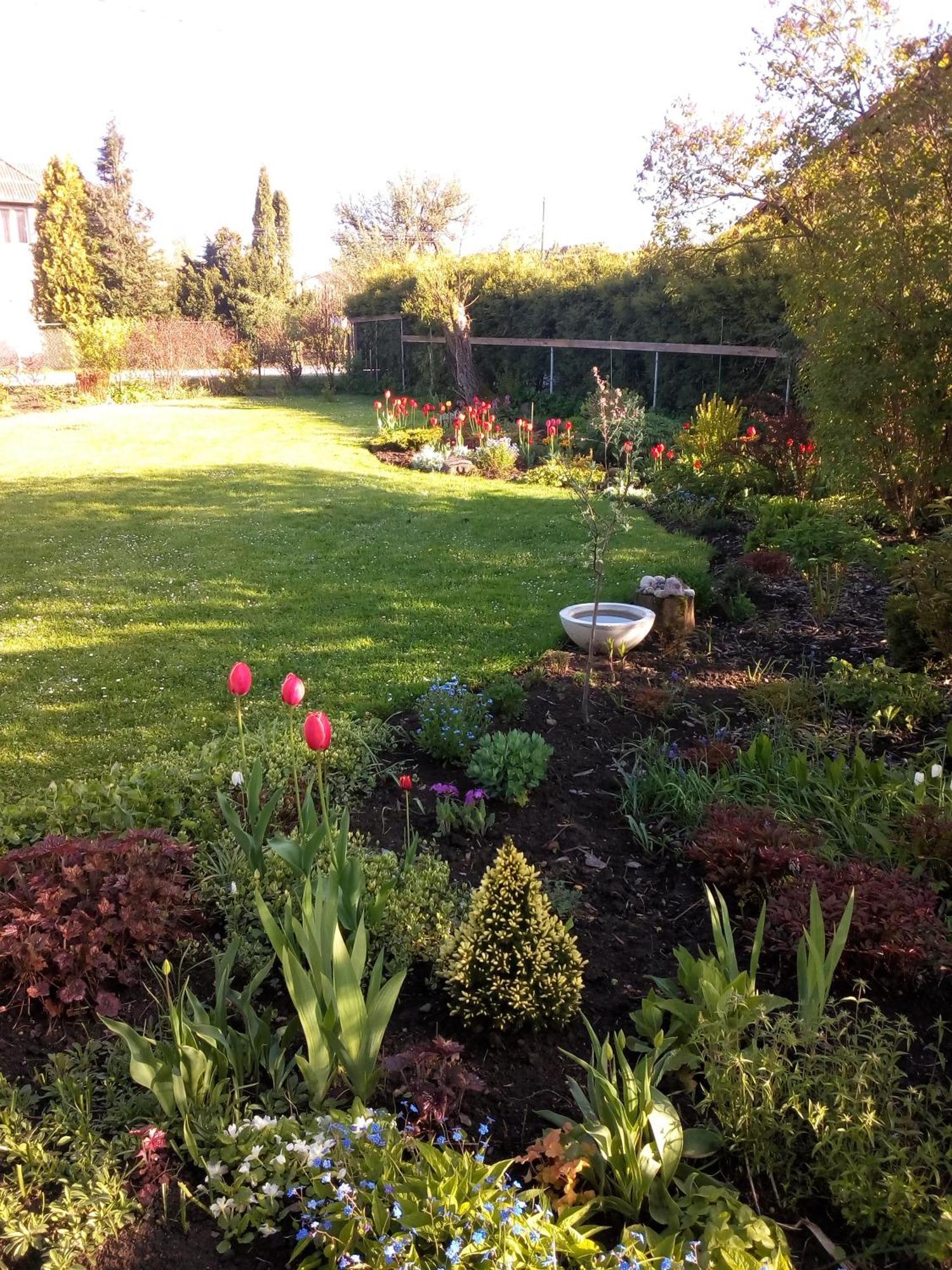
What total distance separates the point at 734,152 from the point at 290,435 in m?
7.78

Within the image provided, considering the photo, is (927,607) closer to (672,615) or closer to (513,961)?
(672,615)

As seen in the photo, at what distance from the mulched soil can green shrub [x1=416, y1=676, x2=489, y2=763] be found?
0.09 metres

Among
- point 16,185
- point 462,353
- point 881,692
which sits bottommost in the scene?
point 881,692

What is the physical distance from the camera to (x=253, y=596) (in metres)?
5.95

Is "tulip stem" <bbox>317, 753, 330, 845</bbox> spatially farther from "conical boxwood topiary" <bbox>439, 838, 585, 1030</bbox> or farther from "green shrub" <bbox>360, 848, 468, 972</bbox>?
"conical boxwood topiary" <bbox>439, 838, 585, 1030</bbox>

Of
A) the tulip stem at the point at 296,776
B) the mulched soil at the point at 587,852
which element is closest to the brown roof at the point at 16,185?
the mulched soil at the point at 587,852

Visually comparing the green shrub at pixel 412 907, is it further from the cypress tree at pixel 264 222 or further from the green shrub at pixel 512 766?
the cypress tree at pixel 264 222

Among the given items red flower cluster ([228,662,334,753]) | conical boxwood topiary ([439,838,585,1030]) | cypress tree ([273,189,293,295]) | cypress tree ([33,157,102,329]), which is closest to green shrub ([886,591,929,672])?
conical boxwood topiary ([439,838,585,1030])

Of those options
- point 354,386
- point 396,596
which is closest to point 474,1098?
point 396,596

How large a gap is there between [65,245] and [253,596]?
2882 centimetres

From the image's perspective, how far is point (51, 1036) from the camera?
2.15m

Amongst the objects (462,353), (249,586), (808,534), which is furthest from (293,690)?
(462,353)

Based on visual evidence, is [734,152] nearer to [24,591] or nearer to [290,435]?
[290,435]

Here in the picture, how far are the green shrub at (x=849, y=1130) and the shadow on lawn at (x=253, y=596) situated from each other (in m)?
2.62
